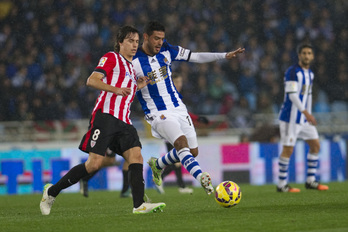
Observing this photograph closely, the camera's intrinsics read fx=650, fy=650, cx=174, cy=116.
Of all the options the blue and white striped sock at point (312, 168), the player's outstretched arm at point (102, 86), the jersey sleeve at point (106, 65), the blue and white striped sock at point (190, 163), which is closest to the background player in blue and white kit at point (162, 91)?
the blue and white striped sock at point (190, 163)

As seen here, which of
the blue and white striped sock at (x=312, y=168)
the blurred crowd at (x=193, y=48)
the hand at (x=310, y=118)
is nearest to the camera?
the hand at (x=310, y=118)

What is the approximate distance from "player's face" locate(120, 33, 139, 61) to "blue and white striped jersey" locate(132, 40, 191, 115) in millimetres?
1047

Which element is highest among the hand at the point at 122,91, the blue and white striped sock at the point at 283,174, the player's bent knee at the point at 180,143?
the hand at the point at 122,91

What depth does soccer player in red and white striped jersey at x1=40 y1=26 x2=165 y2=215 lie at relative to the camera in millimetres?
6035

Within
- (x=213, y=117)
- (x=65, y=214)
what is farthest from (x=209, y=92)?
(x=65, y=214)

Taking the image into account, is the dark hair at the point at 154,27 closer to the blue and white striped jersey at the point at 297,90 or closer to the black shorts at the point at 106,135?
the black shorts at the point at 106,135

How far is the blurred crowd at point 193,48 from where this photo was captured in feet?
49.4

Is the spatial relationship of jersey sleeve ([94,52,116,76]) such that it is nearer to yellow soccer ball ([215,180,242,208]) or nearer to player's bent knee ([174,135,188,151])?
player's bent knee ([174,135,188,151])

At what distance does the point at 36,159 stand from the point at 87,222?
688cm

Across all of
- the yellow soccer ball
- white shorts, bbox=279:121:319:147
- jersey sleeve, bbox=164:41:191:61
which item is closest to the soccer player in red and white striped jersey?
the yellow soccer ball

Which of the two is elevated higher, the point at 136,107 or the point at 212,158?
the point at 136,107

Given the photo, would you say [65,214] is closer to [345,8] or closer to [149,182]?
[149,182]

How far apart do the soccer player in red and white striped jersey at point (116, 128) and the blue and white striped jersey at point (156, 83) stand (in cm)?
106

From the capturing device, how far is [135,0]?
1761cm
